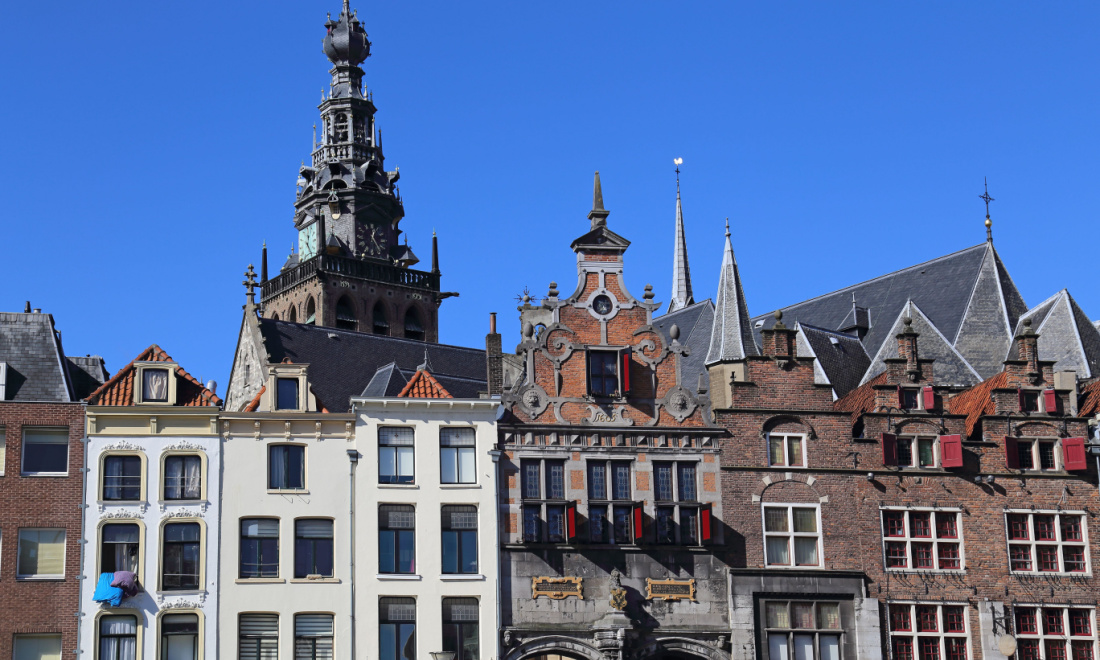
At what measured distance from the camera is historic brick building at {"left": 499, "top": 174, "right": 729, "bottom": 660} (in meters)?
43.1

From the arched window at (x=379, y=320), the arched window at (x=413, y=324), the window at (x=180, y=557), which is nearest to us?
the window at (x=180, y=557)

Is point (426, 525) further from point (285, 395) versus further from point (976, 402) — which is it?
point (976, 402)

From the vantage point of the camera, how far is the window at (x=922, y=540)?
4556 cm

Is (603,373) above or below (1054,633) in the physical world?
above

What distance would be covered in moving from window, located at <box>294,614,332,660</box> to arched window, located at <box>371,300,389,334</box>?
5201cm

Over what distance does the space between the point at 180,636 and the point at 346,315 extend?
5240 cm

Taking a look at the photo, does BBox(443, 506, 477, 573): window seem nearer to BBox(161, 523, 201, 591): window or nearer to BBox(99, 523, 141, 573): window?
BBox(161, 523, 201, 591): window

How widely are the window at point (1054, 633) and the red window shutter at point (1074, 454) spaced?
389 cm

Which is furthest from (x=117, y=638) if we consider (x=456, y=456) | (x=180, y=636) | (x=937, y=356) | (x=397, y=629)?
(x=937, y=356)

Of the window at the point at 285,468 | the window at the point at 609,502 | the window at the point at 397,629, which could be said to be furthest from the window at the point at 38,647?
the window at the point at 609,502

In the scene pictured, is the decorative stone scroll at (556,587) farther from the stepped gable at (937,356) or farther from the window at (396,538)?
the stepped gable at (937,356)

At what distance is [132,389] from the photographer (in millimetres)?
43125

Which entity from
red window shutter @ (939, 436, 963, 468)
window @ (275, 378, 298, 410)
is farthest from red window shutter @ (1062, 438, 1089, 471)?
window @ (275, 378, 298, 410)

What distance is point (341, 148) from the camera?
95.6 meters
